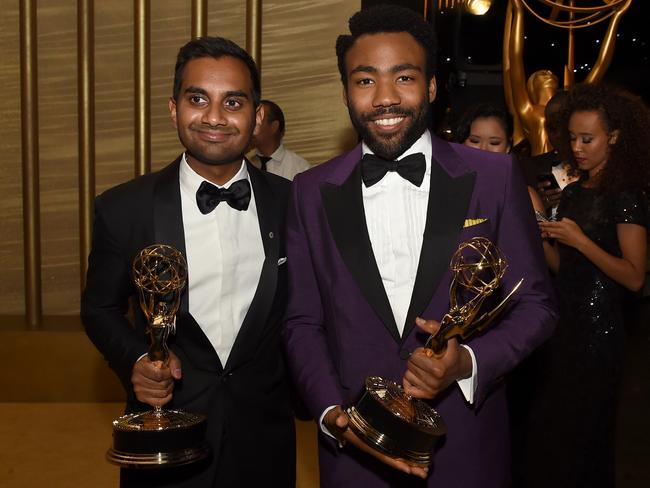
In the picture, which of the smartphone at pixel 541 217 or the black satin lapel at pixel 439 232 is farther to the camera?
the smartphone at pixel 541 217

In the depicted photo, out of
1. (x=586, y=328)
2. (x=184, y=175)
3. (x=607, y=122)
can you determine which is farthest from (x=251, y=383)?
(x=607, y=122)

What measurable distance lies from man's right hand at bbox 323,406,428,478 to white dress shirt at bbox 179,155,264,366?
506 millimetres

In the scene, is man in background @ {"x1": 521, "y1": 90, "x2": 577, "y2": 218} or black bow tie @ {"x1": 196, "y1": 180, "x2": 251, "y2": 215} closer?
black bow tie @ {"x1": 196, "y1": 180, "x2": 251, "y2": 215}

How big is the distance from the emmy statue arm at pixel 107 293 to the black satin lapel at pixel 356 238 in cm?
58

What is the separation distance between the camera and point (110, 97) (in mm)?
5762

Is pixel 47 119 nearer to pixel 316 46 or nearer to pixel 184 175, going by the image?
pixel 316 46

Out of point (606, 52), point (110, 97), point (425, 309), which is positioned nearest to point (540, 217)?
point (425, 309)

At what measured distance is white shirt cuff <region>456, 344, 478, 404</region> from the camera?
1892mm

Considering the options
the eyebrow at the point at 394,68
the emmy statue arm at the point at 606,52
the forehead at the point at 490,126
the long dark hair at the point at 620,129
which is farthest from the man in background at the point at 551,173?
the eyebrow at the point at 394,68

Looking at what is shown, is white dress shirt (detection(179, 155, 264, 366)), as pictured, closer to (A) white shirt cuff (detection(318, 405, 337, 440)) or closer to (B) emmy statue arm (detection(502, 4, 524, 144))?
(A) white shirt cuff (detection(318, 405, 337, 440))

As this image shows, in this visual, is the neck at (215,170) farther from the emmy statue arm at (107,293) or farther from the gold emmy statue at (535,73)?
the gold emmy statue at (535,73)

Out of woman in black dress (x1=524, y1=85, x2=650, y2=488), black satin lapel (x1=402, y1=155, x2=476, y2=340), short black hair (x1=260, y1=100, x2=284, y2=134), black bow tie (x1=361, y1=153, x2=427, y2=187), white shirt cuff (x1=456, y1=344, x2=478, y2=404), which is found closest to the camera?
white shirt cuff (x1=456, y1=344, x2=478, y2=404)

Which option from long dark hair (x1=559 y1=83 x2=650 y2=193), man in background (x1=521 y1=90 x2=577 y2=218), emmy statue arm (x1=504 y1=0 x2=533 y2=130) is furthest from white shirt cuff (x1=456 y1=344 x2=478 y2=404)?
emmy statue arm (x1=504 y1=0 x2=533 y2=130)

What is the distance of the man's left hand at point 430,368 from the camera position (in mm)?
1742
